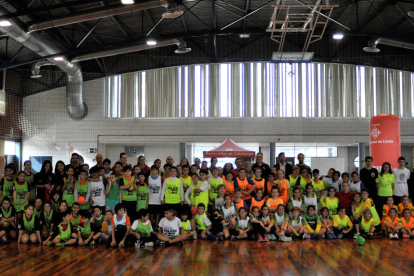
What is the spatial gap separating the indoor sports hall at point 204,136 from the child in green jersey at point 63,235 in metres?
0.03

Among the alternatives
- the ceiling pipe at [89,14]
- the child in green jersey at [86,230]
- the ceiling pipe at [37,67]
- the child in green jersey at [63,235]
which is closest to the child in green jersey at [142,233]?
the child in green jersey at [86,230]

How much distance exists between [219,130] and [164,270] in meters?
11.8

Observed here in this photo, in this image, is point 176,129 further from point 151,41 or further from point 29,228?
point 29,228

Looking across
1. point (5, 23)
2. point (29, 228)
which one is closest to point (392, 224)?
point (29, 228)

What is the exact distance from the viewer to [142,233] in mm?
8297

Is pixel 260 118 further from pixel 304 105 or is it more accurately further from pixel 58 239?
pixel 58 239

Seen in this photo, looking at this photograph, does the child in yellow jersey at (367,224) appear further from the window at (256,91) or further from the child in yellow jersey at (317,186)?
the window at (256,91)

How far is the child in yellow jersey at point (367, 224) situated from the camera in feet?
30.1

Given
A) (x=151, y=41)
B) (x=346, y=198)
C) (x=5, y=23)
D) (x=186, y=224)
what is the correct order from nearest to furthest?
(x=186, y=224) < (x=346, y=198) < (x=5, y=23) < (x=151, y=41)

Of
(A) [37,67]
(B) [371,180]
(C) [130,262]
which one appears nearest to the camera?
(C) [130,262]

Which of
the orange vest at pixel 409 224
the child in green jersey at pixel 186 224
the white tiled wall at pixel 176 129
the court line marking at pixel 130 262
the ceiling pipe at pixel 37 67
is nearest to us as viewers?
the court line marking at pixel 130 262

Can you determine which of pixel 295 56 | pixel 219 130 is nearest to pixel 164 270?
pixel 295 56

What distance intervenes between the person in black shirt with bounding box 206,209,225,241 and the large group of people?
0.07 feet

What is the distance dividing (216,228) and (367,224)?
3.49m
